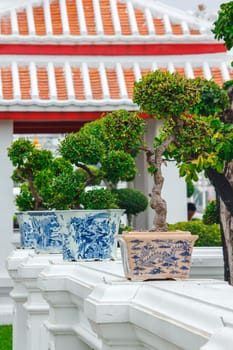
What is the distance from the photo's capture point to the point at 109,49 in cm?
1362

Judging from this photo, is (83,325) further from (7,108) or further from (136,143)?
(7,108)

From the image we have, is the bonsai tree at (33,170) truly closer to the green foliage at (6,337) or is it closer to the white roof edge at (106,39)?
the green foliage at (6,337)

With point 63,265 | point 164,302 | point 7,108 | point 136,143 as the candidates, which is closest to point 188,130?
point 136,143

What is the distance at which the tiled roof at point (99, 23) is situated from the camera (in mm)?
13500

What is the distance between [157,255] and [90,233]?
71.1 inches

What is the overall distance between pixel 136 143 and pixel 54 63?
914 centimetres

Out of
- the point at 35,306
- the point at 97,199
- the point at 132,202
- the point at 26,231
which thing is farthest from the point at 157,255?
the point at 132,202

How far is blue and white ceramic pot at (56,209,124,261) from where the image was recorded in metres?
5.12

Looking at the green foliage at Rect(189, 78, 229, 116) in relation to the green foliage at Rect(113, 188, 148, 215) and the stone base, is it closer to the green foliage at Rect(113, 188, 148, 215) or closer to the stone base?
the stone base

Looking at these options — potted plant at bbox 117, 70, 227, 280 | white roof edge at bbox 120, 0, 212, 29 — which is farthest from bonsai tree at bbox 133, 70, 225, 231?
white roof edge at bbox 120, 0, 212, 29

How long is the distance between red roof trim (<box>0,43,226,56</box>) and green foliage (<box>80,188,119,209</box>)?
7.62m

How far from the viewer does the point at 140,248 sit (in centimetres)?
348

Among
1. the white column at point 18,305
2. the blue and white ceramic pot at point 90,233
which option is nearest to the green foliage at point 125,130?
the blue and white ceramic pot at point 90,233

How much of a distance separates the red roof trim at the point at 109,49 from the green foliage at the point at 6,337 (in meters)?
3.41
